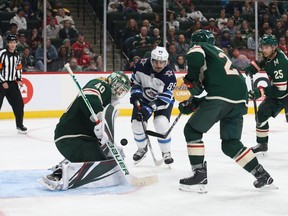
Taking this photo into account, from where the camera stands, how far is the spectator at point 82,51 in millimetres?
10375

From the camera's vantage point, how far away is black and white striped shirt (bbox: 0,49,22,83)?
8234 mm

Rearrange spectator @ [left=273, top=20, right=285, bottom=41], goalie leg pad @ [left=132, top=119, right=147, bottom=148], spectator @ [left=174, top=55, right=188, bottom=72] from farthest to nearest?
spectator @ [left=273, top=20, right=285, bottom=41] < spectator @ [left=174, top=55, right=188, bottom=72] < goalie leg pad @ [left=132, top=119, right=147, bottom=148]

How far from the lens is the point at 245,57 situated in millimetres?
11461

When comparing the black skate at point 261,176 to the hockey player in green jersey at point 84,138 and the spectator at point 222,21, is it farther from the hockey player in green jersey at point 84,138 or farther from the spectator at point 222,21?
the spectator at point 222,21

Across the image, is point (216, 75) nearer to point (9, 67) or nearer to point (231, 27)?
point (9, 67)

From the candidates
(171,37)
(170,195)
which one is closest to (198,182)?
(170,195)

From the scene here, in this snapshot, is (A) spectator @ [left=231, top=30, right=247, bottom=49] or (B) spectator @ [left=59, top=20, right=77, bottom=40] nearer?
(B) spectator @ [left=59, top=20, right=77, bottom=40]

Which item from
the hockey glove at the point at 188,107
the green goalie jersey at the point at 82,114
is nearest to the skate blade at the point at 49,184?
the green goalie jersey at the point at 82,114

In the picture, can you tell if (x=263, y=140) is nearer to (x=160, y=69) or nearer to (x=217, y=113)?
(x=160, y=69)

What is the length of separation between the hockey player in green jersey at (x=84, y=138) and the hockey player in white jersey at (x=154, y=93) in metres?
0.91

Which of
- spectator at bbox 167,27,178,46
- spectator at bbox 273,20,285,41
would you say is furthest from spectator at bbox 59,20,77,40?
spectator at bbox 273,20,285,41

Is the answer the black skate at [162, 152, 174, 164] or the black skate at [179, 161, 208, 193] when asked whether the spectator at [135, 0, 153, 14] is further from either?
the black skate at [179, 161, 208, 193]

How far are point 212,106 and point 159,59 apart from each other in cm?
113

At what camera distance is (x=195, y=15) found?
11.9 m
